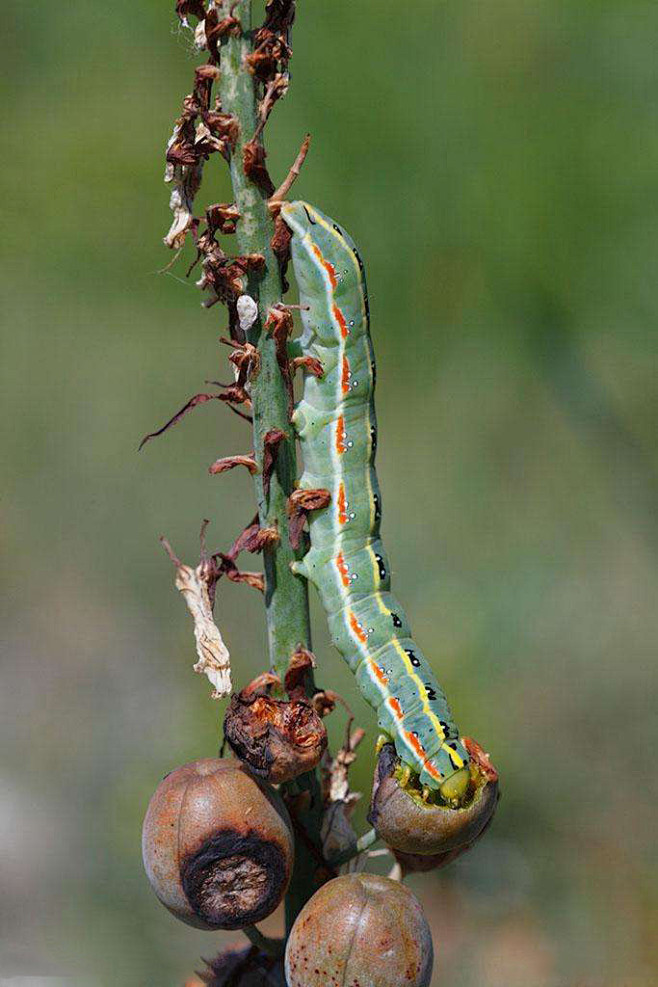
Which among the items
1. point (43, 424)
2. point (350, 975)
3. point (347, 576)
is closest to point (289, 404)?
point (347, 576)

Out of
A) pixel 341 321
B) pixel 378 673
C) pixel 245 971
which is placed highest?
pixel 341 321

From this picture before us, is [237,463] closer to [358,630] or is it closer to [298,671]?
[298,671]

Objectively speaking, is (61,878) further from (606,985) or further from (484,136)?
(484,136)

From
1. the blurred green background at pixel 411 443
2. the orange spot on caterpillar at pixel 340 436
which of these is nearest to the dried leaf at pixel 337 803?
the orange spot on caterpillar at pixel 340 436

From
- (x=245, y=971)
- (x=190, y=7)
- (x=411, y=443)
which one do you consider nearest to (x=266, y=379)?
(x=190, y=7)

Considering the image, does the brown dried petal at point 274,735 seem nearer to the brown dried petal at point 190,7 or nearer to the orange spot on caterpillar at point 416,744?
the orange spot on caterpillar at point 416,744

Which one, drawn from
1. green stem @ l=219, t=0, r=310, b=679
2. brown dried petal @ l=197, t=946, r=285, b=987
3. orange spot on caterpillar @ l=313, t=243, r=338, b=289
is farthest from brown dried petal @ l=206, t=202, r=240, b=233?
brown dried petal @ l=197, t=946, r=285, b=987
